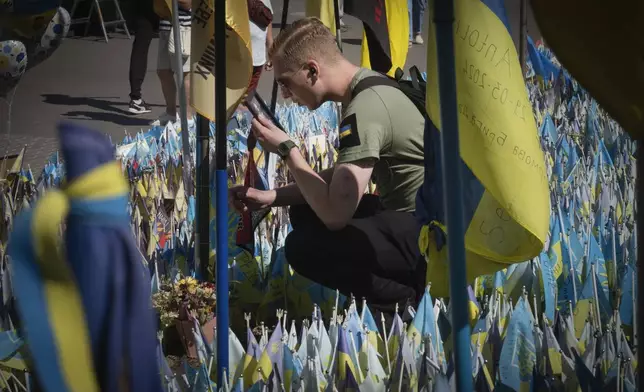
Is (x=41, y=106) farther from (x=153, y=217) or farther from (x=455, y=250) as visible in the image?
(x=455, y=250)

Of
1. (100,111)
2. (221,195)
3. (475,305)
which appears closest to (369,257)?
(475,305)

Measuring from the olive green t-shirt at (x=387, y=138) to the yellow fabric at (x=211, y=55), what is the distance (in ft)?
1.48

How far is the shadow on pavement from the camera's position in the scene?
8234mm

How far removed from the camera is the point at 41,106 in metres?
8.87

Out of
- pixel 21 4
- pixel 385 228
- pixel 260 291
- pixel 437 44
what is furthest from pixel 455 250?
pixel 21 4

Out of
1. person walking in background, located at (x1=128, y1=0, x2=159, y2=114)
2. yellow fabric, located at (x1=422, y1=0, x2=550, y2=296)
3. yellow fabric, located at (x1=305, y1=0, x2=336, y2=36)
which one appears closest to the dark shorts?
yellow fabric, located at (x1=422, y1=0, x2=550, y2=296)

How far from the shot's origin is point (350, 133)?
2.58m

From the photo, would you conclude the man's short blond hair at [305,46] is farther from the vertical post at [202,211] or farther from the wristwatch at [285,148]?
the vertical post at [202,211]

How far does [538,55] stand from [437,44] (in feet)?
16.4

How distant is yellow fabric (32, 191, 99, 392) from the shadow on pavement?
6961 millimetres

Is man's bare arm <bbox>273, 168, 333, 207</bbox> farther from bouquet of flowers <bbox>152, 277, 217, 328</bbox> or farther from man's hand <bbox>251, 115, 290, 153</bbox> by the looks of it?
bouquet of flowers <bbox>152, 277, 217, 328</bbox>

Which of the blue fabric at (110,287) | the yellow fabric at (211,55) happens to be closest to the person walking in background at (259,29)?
the yellow fabric at (211,55)

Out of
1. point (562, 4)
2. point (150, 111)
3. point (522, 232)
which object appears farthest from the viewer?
point (150, 111)

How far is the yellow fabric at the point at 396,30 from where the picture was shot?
433 cm
